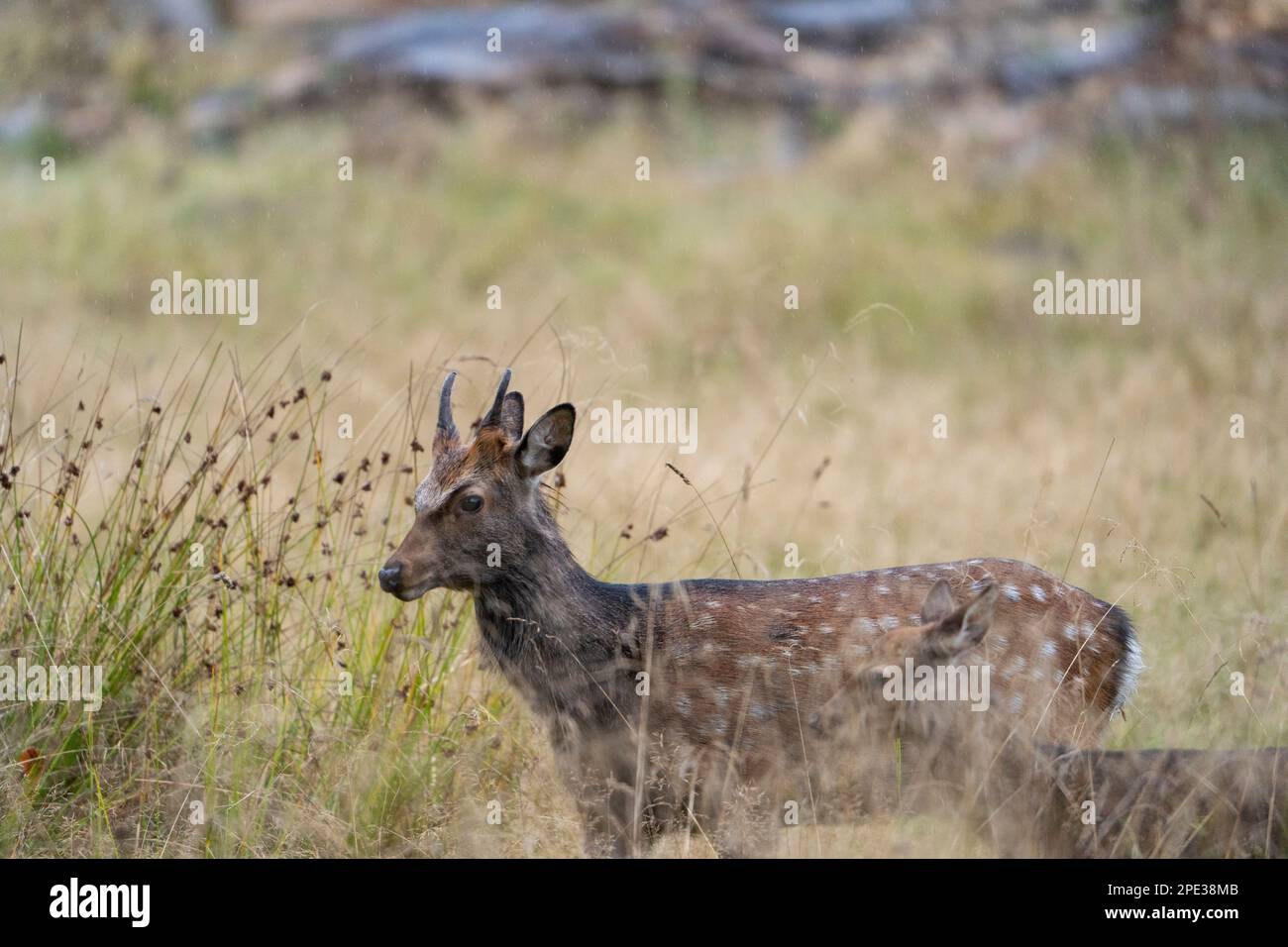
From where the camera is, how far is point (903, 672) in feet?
21.2

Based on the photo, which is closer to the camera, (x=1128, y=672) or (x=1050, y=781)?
(x=1050, y=781)

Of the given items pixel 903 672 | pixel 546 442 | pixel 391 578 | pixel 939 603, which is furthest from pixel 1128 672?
pixel 391 578

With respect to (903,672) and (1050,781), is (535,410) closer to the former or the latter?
(903,672)

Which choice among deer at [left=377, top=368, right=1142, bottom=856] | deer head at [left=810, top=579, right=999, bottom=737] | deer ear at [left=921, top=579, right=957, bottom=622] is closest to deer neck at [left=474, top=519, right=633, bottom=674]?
deer at [left=377, top=368, right=1142, bottom=856]

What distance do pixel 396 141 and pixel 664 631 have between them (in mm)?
15294

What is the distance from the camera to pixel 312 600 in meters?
7.83

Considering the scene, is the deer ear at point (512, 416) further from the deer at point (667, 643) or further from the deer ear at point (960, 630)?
the deer ear at point (960, 630)

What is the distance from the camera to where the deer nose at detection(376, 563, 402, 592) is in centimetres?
642

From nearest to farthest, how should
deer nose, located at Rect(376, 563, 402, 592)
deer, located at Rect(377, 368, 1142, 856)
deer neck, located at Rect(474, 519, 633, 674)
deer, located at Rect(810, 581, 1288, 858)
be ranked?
deer, located at Rect(810, 581, 1288, 858) < deer nose, located at Rect(376, 563, 402, 592) < deer, located at Rect(377, 368, 1142, 856) < deer neck, located at Rect(474, 519, 633, 674)

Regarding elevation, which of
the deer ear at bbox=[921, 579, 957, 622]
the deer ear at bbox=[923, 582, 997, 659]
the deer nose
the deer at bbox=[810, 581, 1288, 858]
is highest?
the deer nose

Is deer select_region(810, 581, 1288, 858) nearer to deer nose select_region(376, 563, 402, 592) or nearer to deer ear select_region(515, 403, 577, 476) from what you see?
deer ear select_region(515, 403, 577, 476)

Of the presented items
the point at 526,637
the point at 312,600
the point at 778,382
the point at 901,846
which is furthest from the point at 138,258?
the point at 901,846

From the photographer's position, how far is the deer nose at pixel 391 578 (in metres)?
6.42

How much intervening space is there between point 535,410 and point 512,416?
12.3ft
